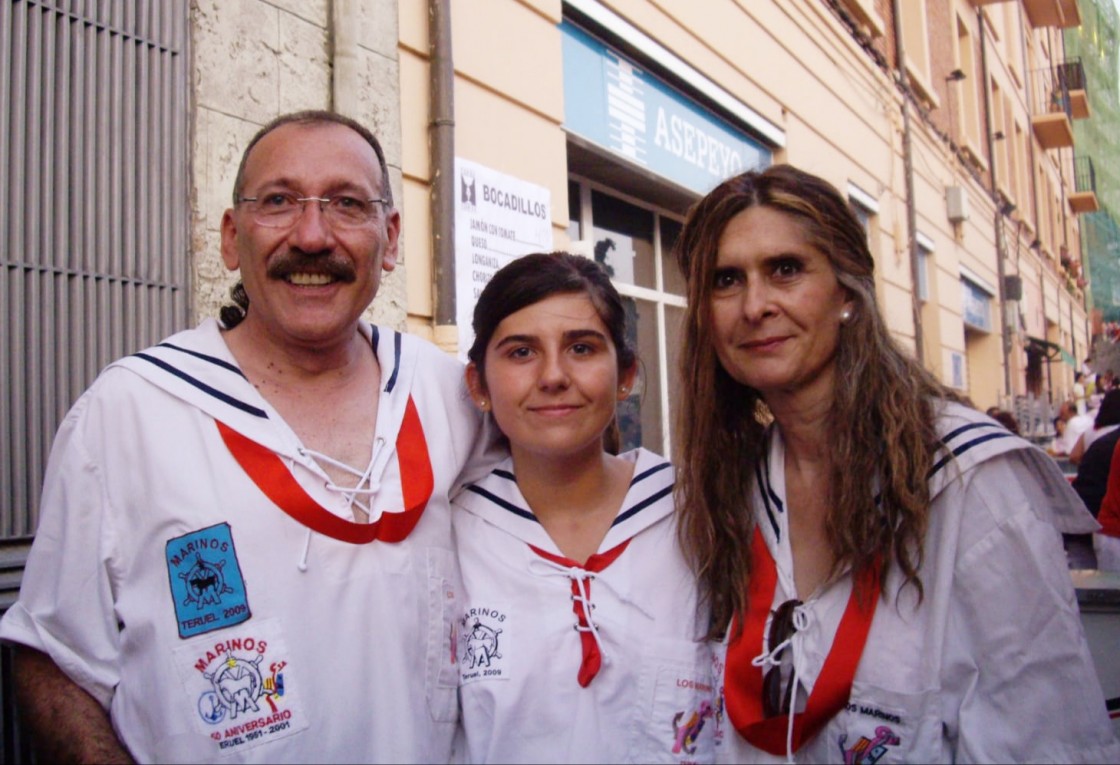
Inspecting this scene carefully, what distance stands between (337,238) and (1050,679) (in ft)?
5.29

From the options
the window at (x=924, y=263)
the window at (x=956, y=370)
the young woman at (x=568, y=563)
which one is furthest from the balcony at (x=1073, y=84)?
the young woman at (x=568, y=563)

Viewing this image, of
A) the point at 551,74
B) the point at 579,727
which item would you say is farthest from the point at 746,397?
the point at 551,74

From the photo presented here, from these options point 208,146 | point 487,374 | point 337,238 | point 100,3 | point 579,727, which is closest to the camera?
point 579,727

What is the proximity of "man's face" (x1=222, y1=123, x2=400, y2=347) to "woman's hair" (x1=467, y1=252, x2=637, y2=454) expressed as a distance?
0.91 ft

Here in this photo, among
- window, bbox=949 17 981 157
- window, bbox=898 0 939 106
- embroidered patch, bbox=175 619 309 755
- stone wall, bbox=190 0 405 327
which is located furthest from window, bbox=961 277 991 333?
embroidered patch, bbox=175 619 309 755

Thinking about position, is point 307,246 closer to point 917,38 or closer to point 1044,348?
point 917,38

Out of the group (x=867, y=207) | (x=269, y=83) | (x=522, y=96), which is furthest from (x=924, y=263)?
(x=269, y=83)

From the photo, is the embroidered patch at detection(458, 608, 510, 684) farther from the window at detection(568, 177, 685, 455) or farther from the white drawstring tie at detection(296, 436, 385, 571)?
the window at detection(568, 177, 685, 455)

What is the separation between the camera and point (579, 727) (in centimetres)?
188

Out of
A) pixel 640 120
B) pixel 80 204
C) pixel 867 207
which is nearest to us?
pixel 80 204

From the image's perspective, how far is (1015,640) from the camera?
170cm

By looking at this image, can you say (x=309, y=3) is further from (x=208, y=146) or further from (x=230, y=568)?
(x=230, y=568)

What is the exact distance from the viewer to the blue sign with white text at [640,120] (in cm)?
534

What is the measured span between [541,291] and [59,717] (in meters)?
1.25
